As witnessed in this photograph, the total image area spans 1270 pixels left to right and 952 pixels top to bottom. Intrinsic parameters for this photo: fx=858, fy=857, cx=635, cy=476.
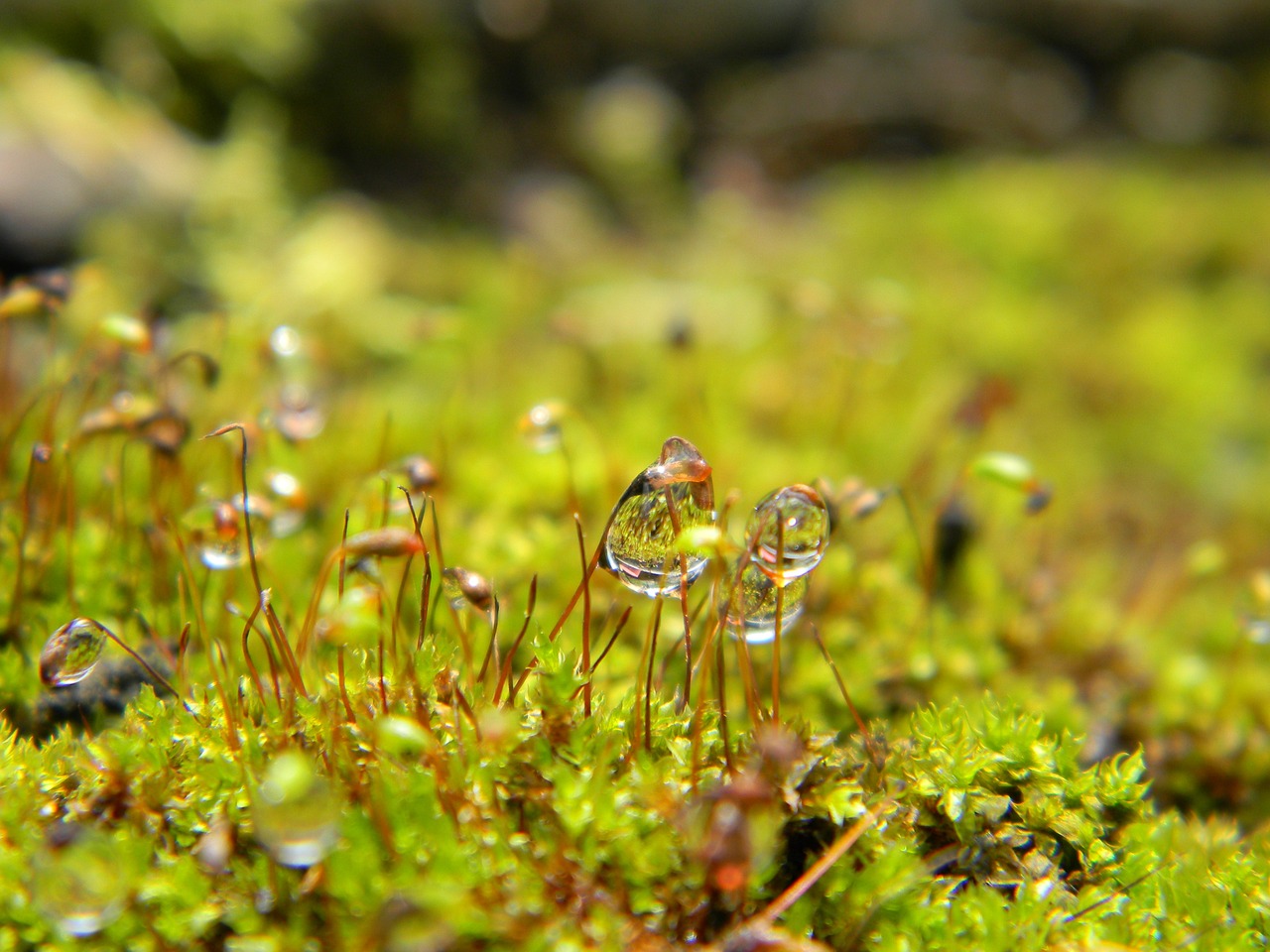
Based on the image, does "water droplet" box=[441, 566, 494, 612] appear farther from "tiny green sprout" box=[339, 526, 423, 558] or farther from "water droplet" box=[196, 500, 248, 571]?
"water droplet" box=[196, 500, 248, 571]

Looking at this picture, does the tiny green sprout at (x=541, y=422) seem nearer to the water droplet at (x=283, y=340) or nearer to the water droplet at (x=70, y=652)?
the water droplet at (x=283, y=340)

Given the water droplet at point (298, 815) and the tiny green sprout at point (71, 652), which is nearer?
the water droplet at point (298, 815)

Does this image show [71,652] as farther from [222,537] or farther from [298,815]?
[298,815]

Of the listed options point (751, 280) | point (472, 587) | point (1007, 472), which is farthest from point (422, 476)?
point (751, 280)

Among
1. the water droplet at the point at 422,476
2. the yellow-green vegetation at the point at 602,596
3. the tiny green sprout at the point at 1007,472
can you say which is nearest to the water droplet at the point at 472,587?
the yellow-green vegetation at the point at 602,596

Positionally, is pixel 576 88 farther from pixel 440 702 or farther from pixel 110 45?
pixel 440 702

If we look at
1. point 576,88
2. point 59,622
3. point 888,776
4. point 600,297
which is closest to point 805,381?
point 600,297
